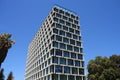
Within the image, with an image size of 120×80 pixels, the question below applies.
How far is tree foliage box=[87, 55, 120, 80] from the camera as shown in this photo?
59375mm

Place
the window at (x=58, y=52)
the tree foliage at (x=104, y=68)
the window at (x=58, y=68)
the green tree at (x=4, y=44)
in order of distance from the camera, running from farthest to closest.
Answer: the window at (x=58, y=52), the window at (x=58, y=68), the tree foliage at (x=104, y=68), the green tree at (x=4, y=44)

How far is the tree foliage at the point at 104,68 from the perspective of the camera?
195ft

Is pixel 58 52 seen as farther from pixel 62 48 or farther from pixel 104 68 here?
pixel 104 68

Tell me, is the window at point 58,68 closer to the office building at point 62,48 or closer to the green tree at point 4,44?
the office building at point 62,48

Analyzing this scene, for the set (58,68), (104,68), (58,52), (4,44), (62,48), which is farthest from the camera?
(62,48)

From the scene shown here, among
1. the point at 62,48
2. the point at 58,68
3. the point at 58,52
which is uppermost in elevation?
the point at 62,48

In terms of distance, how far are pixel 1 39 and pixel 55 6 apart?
52.1 meters

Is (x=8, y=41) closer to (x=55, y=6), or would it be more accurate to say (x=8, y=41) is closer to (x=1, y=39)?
(x=1, y=39)

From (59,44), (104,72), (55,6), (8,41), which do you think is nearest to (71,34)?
(59,44)

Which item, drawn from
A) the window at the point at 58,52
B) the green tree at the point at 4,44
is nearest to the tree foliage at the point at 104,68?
the window at the point at 58,52

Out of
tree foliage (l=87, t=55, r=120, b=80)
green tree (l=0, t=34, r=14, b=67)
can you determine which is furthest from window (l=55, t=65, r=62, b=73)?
green tree (l=0, t=34, r=14, b=67)

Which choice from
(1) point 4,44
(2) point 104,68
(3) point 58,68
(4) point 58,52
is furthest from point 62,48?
(1) point 4,44

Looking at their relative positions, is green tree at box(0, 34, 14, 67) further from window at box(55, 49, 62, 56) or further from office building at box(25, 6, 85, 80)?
window at box(55, 49, 62, 56)

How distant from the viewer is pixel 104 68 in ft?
204
